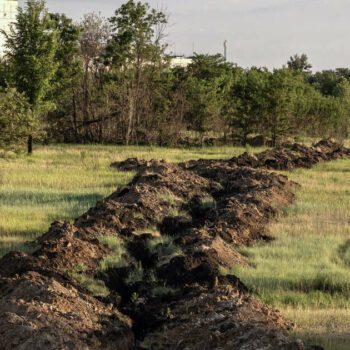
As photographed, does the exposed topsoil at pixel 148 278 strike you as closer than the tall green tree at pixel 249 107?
Yes

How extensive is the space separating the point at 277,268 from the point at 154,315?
12.9ft

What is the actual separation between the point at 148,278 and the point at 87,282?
3.39 feet

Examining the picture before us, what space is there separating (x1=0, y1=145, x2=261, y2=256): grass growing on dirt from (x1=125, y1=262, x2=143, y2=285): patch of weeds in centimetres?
284

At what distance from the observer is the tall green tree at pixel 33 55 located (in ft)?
112

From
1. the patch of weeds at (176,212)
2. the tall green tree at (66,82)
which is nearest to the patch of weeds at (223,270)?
the patch of weeds at (176,212)

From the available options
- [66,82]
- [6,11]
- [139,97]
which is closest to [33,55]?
[66,82]

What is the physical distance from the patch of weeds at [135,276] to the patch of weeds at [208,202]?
22.2 ft

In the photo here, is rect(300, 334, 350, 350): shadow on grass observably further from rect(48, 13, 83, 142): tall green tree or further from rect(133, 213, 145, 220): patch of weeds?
rect(48, 13, 83, 142): tall green tree

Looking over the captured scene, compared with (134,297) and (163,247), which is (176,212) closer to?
(163,247)

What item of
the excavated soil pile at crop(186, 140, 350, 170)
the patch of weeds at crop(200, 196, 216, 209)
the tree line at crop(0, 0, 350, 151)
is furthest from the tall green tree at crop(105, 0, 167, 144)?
the patch of weeds at crop(200, 196, 216, 209)

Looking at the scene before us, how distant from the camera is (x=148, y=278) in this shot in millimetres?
10945

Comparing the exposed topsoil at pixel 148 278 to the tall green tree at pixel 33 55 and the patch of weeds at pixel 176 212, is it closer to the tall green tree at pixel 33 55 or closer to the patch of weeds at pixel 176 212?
the patch of weeds at pixel 176 212

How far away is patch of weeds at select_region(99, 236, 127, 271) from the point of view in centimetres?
1152

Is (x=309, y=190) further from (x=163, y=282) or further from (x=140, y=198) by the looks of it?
(x=163, y=282)
